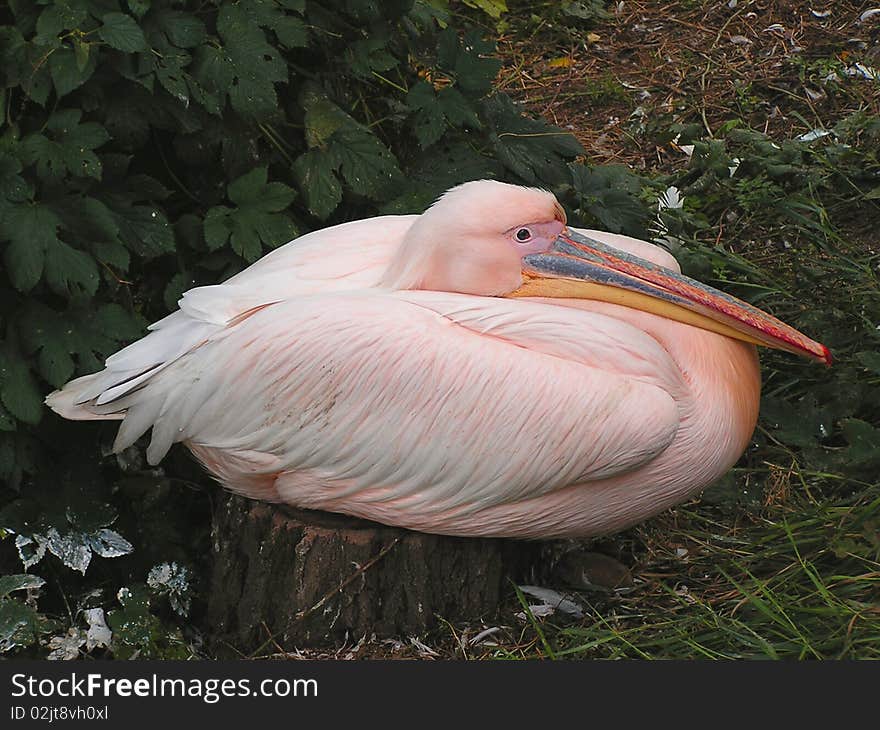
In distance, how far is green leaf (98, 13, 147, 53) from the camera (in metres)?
3.14

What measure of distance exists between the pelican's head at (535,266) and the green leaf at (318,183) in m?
0.65

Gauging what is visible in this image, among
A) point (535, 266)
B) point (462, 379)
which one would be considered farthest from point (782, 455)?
point (462, 379)

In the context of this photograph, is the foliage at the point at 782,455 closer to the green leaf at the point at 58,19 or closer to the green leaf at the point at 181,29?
the green leaf at the point at 181,29

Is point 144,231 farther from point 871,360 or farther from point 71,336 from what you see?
point 871,360

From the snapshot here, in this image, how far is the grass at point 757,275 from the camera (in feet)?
10.3

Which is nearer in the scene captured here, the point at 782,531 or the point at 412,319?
the point at 412,319

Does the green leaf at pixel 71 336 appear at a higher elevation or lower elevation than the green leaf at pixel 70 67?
lower

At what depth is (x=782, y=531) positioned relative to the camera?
3422mm

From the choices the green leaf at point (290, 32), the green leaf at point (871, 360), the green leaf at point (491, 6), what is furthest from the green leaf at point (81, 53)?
the green leaf at point (491, 6)

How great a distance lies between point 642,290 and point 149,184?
1.36 metres

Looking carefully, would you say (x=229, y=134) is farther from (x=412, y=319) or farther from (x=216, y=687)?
(x=216, y=687)

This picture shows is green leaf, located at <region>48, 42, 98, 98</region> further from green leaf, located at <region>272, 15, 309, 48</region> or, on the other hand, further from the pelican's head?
the pelican's head

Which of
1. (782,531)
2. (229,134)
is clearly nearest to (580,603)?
(782,531)

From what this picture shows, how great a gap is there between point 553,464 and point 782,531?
2.84ft
